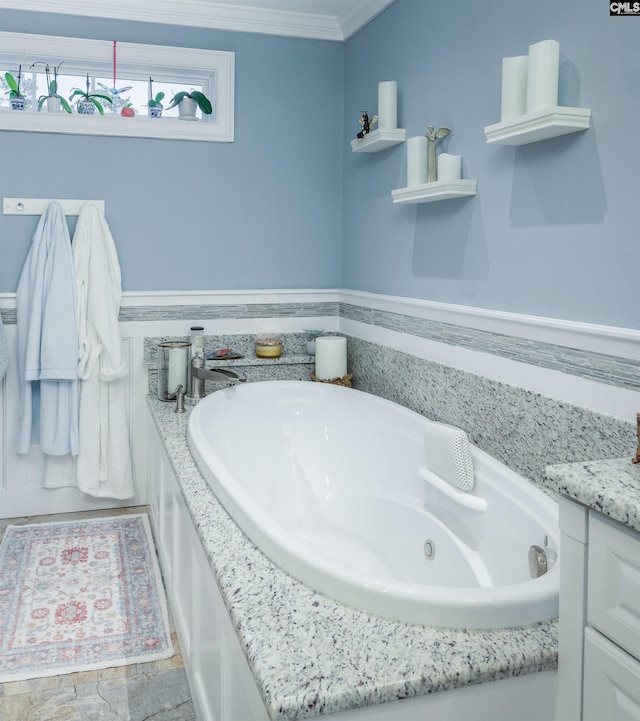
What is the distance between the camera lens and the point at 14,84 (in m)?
3.21

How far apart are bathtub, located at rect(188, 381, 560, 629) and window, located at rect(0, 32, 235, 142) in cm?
134

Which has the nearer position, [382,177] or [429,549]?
[429,549]

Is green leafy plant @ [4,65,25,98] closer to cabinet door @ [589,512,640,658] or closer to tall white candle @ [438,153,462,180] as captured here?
tall white candle @ [438,153,462,180]

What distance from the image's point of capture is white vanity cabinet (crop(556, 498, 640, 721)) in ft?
3.40

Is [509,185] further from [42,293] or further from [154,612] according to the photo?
[42,293]

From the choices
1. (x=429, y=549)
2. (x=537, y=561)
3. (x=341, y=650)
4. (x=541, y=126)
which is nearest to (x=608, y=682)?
(x=341, y=650)

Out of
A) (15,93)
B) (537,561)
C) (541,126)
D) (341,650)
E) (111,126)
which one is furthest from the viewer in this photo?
(111,126)

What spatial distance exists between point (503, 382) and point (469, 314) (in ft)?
1.01

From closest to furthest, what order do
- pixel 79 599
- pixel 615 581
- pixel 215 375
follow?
1. pixel 615 581
2. pixel 79 599
3. pixel 215 375

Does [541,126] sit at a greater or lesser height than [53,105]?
lesser

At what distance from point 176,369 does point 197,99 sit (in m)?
1.33

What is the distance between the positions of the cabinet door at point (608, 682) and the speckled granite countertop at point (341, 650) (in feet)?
0.36

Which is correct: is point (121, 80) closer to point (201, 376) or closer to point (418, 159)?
point (201, 376)

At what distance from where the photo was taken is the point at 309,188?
12.1 ft
